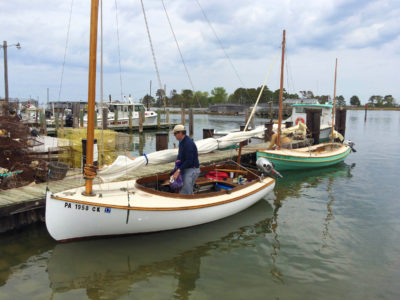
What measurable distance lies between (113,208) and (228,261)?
2.77m

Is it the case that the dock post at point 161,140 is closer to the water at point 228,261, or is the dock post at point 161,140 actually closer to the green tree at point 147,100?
the water at point 228,261

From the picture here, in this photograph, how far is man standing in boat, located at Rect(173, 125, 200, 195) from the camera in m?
7.61

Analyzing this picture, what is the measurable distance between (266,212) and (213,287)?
15.7 ft

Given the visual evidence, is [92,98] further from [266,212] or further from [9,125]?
[266,212]

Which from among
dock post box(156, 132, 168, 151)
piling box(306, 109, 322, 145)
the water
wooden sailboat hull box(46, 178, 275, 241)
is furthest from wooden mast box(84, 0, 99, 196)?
piling box(306, 109, 322, 145)

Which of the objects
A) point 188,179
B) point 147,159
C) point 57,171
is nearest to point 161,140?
point 57,171

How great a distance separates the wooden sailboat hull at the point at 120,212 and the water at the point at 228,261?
47 centimetres

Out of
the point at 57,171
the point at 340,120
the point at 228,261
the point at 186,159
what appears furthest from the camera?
the point at 340,120

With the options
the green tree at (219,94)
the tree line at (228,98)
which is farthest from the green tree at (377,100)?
the green tree at (219,94)

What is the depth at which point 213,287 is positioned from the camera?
575 cm

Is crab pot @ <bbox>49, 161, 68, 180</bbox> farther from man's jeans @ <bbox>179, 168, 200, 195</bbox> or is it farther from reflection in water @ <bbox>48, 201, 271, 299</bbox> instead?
man's jeans @ <bbox>179, 168, 200, 195</bbox>

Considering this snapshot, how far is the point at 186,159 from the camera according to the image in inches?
304

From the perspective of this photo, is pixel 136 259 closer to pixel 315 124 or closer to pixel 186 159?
pixel 186 159

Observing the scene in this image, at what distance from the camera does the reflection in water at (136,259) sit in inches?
223
